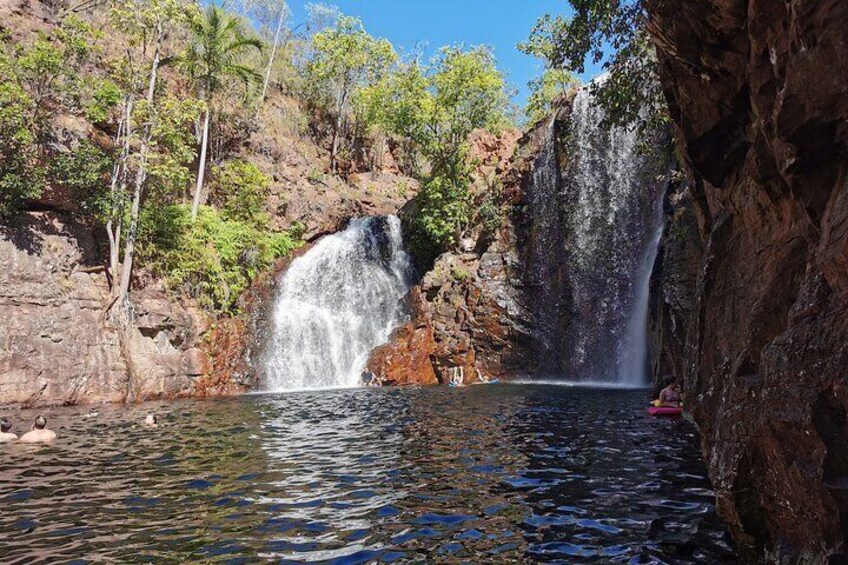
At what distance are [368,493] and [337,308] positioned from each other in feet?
72.8

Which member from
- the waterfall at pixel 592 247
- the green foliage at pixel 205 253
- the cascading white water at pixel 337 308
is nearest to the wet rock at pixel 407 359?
the cascading white water at pixel 337 308

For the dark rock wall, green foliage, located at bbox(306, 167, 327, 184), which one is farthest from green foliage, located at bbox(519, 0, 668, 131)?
green foliage, located at bbox(306, 167, 327, 184)

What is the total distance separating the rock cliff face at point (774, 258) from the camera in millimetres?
4137

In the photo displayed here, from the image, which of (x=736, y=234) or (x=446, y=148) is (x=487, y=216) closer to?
(x=446, y=148)

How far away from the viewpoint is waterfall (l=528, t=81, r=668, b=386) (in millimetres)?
25969

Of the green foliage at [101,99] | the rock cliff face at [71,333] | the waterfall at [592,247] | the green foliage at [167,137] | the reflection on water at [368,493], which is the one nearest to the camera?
the reflection on water at [368,493]

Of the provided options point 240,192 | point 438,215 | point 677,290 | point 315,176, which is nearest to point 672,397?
point 677,290

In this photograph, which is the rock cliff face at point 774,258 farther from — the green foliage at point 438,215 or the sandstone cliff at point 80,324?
the green foliage at point 438,215

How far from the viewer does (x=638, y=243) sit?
26.5 m

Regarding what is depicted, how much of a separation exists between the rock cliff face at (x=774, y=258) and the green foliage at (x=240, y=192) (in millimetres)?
27507

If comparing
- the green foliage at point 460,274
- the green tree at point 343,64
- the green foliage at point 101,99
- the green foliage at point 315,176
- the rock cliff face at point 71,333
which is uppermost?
the green tree at point 343,64

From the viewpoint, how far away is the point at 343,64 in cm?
4103

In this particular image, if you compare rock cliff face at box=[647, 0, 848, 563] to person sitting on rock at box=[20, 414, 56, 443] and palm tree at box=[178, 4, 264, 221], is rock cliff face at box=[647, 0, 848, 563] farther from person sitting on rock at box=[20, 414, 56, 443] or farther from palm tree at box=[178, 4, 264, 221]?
palm tree at box=[178, 4, 264, 221]

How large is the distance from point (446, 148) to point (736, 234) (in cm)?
2876
